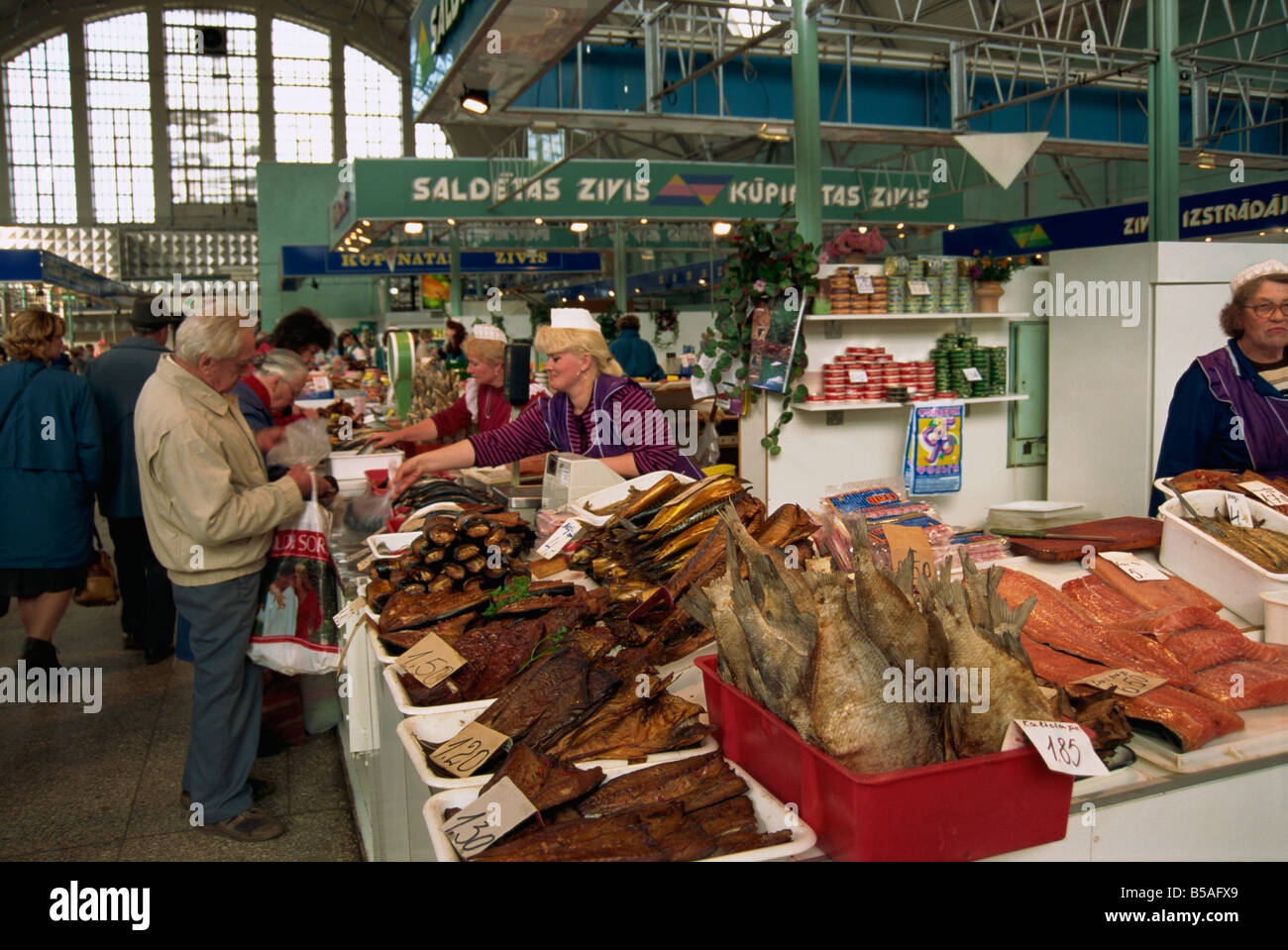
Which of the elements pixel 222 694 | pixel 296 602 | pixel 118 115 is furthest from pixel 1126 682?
pixel 118 115

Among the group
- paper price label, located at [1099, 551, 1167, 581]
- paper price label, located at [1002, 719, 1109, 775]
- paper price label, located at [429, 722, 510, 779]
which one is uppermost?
paper price label, located at [1099, 551, 1167, 581]

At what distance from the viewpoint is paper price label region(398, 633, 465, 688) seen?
2.02 meters

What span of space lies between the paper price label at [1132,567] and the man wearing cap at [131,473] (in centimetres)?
460

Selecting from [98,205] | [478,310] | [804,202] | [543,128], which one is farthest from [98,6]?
[804,202]

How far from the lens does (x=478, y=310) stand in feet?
79.1

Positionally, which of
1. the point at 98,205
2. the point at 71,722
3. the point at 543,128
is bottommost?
the point at 71,722

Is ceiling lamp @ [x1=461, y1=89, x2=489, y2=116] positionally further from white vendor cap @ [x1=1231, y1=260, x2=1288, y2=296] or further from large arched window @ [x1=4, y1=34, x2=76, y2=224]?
large arched window @ [x1=4, y1=34, x2=76, y2=224]

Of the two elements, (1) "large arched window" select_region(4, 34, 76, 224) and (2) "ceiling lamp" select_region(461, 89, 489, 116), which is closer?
(2) "ceiling lamp" select_region(461, 89, 489, 116)

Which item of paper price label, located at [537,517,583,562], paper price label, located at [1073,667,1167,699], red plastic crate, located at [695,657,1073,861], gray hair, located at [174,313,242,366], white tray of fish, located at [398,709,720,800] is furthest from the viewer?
gray hair, located at [174,313,242,366]

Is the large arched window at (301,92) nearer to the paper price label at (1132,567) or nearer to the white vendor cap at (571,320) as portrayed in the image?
the white vendor cap at (571,320)

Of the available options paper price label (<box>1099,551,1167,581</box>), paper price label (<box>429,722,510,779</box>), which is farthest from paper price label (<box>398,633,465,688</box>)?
paper price label (<box>1099,551,1167,581</box>)

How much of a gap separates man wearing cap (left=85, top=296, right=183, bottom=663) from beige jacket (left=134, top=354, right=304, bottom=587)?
2.13 metres
